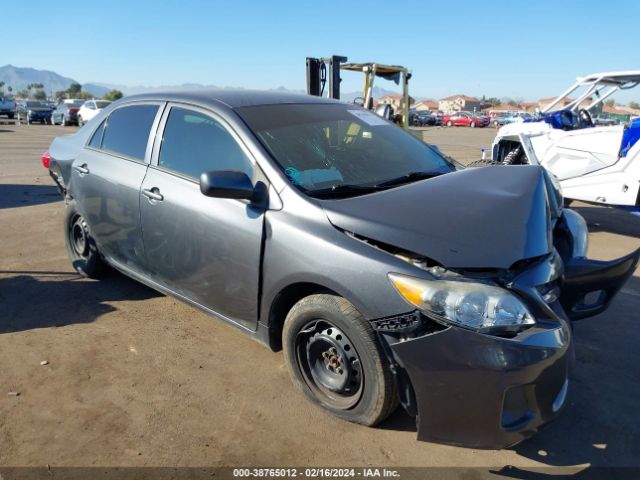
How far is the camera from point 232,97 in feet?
11.5

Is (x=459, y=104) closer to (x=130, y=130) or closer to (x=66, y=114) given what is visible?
(x=66, y=114)

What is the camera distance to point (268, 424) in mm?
2744

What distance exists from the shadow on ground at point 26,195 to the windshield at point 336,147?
6.33 m

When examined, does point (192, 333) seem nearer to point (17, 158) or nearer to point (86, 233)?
point (86, 233)

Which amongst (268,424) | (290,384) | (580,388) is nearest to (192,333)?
(290,384)

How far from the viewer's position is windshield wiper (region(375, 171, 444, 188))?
309cm

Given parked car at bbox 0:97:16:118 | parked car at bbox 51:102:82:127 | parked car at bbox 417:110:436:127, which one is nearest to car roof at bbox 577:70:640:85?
parked car at bbox 51:102:82:127

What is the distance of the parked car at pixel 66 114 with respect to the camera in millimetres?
29531

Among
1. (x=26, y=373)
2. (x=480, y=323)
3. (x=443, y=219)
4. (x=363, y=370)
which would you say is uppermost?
(x=443, y=219)

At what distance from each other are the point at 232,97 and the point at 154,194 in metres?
0.85

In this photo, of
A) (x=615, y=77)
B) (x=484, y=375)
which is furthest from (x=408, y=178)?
(x=615, y=77)

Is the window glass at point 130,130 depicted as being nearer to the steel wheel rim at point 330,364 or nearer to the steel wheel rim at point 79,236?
the steel wheel rim at point 79,236

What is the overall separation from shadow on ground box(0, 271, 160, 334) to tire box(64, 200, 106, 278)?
4.9 inches

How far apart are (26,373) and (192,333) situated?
108 centimetres
